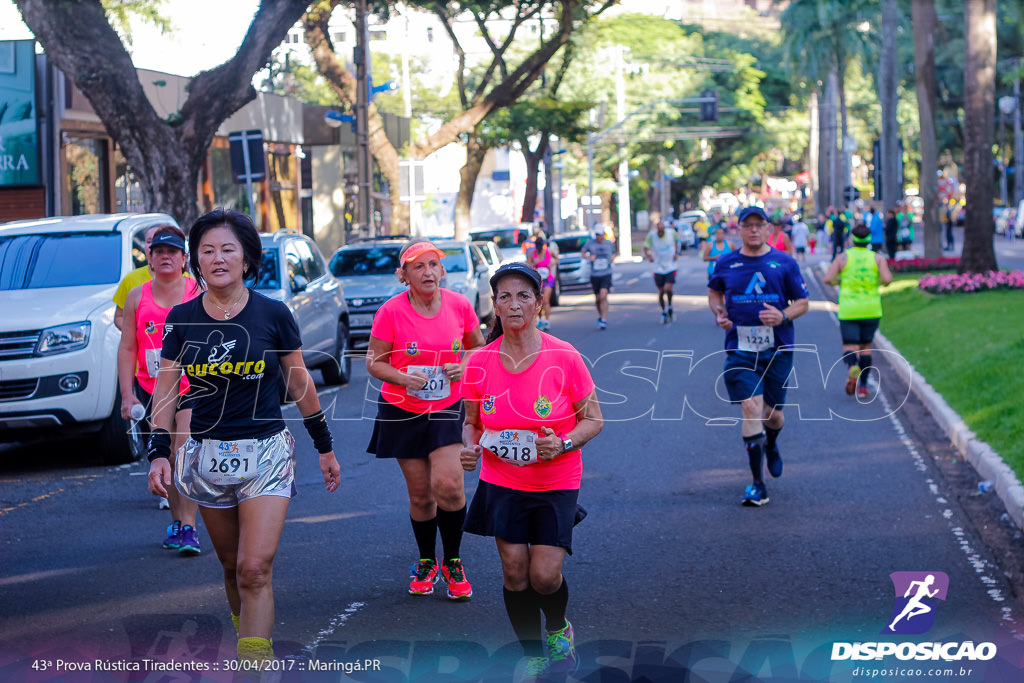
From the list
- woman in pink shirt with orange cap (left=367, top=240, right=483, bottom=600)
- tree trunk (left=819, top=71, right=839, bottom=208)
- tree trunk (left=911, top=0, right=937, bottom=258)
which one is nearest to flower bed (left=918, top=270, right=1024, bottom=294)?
tree trunk (left=911, top=0, right=937, bottom=258)

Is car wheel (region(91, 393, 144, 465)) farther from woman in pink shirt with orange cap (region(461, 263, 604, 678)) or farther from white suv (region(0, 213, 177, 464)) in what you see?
woman in pink shirt with orange cap (region(461, 263, 604, 678))

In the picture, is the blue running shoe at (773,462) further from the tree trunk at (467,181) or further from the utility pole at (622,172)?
the utility pole at (622,172)

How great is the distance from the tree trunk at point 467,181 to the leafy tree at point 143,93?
18.1 metres

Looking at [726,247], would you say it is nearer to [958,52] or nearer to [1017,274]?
[1017,274]

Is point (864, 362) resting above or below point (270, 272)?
below

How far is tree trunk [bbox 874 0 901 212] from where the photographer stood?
3897 cm

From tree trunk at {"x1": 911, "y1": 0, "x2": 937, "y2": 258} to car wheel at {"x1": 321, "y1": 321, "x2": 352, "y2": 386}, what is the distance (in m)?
18.6

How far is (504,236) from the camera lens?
34844 mm

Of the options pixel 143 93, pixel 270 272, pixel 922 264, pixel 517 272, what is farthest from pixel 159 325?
pixel 922 264

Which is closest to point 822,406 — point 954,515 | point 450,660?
point 954,515

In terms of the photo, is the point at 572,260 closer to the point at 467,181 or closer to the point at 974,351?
the point at 467,181

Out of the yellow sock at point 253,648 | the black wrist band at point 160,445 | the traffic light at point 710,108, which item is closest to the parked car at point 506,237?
the traffic light at point 710,108

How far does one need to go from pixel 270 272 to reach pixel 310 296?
0.74 m

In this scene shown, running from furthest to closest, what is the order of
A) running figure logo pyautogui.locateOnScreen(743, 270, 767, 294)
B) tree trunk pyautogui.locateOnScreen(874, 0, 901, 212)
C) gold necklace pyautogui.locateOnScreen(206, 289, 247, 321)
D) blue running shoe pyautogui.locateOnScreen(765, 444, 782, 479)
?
tree trunk pyautogui.locateOnScreen(874, 0, 901, 212) < blue running shoe pyautogui.locateOnScreen(765, 444, 782, 479) < running figure logo pyautogui.locateOnScreen(743, 270, 767, 294) < gold necklace pyautogui.locateOnScreen(206, 289, 247, 321)
